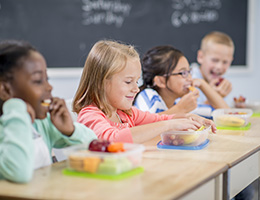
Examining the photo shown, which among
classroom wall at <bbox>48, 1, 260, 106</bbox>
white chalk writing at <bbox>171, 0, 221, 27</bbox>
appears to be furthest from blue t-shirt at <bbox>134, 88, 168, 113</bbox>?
classroom wall at <bbox>48, 1, 260, 106</bbox>

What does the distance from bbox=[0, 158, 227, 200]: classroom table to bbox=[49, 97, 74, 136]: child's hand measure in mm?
124

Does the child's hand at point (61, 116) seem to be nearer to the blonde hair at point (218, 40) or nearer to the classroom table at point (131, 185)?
the classroom table at point (131, 185)

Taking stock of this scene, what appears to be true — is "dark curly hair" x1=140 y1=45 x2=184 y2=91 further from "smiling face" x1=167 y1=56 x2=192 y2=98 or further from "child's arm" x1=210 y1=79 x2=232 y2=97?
"child's arm" x1=210 y1=79 x2=232 y2=97

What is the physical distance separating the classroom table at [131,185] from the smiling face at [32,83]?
200mm

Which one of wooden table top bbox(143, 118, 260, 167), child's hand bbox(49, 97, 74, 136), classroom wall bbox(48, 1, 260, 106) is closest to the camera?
child's hand bbox(49, 97, 74, 136)

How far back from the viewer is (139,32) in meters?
3.76

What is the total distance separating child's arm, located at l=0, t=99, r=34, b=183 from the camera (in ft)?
3.51

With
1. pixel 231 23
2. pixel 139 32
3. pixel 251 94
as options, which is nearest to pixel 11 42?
pixel 139 32

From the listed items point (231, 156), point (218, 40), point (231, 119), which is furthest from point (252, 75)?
point (231, 156)

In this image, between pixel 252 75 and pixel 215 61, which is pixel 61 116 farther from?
pixel 252 75

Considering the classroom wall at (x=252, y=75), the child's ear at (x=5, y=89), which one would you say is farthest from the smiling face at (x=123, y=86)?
the classroom wall at (x=252, y=75)

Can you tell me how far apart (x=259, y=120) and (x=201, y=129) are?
0.91m

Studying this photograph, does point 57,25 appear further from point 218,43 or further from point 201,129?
point 201,129

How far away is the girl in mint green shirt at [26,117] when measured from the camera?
42.4 inches
